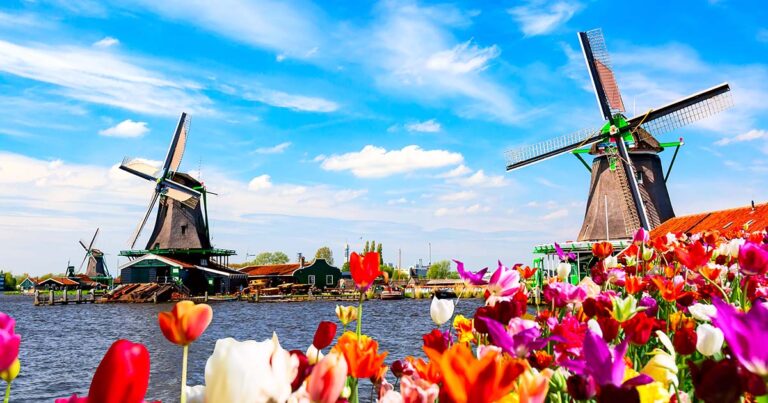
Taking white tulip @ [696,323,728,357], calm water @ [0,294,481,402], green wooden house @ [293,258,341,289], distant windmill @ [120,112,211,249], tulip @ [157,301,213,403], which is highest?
distant windmill @ [120,112,211,249]

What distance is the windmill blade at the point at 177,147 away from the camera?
4758 cm

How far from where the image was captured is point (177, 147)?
4819 cm

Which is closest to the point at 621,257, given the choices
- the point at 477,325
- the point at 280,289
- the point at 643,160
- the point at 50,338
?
the point at 477,325

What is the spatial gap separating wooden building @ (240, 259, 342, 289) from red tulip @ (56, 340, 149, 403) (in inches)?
2083

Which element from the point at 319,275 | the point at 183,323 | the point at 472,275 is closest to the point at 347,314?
the point at 472,275

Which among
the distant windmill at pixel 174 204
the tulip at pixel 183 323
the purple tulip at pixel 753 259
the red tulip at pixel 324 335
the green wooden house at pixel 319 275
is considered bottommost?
the red tulip at pixel 324 335

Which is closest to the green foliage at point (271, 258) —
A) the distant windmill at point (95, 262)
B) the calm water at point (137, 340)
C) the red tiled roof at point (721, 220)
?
the distant windmill at point (95, 262)

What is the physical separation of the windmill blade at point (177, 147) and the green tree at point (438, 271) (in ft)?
156

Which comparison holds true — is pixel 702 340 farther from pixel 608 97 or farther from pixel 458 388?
pixel 608 97

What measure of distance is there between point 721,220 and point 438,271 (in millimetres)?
68871

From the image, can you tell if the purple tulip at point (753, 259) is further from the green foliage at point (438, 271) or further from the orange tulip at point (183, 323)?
the green foliage at point (438, 271)

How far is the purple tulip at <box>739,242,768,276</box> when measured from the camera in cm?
237

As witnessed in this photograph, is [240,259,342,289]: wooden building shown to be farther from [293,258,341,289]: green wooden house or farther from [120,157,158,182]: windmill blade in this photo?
[120,157,158,182]: windmill blade

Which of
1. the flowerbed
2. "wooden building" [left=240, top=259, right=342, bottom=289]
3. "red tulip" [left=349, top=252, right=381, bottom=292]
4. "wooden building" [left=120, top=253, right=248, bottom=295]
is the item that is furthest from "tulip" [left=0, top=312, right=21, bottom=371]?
"wooden building" [left=240, top=259, right=342, bottom=289]
